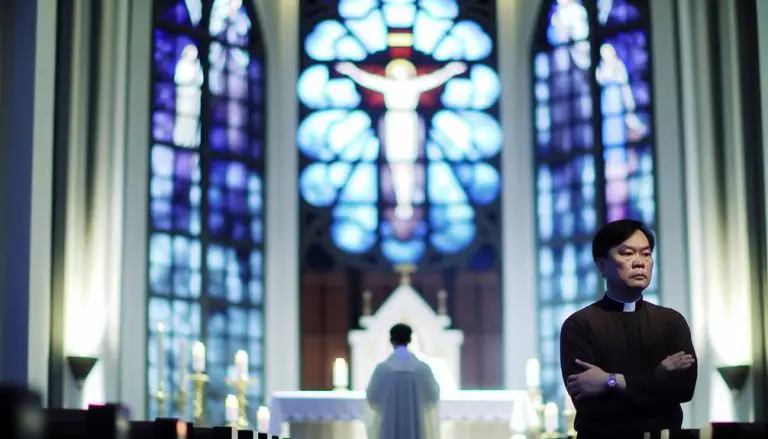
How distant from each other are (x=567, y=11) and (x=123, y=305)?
519 cm

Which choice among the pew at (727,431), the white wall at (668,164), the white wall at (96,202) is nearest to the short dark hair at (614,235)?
the pew at (727,431)

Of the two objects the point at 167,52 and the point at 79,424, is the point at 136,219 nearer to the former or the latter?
the point at 167,52

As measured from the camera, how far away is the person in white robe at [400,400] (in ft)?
32.1

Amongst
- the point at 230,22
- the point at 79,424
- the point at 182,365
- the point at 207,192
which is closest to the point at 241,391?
the point at 182,365

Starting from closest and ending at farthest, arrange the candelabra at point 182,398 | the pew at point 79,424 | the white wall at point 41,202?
the pew at point 79,424
the white wall at point 41,202
the candelabra at point 182,398

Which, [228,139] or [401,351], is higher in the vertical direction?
[228,139]

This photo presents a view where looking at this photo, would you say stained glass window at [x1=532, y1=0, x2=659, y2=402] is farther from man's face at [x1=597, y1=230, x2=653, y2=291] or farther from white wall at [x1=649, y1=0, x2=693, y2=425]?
man's face at [x1=597, y1=230, x2=653, y2=291]

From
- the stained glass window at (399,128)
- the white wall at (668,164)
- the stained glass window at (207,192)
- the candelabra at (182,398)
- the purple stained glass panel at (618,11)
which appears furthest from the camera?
the stained glass window at (399,128)

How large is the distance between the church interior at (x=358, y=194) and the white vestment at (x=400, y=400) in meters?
0.87

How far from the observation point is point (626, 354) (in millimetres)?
4219

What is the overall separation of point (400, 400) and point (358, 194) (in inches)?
197

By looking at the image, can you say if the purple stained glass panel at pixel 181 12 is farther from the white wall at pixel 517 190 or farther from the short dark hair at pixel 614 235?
the short dark hair at pixel 614 235

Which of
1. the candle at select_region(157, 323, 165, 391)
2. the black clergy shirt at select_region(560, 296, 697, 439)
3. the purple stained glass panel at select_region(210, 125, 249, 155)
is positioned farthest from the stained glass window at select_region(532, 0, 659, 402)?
the black clergy shirt at select_region(560, 296, 697, 439)

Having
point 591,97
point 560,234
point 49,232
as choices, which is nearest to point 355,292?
point 560,234
